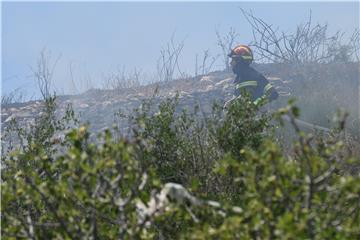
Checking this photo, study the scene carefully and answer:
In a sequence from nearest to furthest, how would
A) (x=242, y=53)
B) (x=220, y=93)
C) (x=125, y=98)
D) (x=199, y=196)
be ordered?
(x=199, y=196)
(x=242, y=53)
(x=220, y=93)
(x=125, y=98)

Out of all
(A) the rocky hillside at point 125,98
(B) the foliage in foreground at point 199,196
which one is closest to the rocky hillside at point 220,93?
(A) the rocky hillside at point 125,98

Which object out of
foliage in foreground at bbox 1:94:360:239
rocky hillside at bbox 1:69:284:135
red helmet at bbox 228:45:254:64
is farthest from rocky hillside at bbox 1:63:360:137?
foliage in foreground at bbox 1:94:360:239

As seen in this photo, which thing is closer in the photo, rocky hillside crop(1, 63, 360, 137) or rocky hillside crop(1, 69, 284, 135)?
rocky hillside crop(1, 63, 360, 137)

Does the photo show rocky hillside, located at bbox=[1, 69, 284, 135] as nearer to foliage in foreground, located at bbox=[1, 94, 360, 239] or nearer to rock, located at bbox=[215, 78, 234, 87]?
rock, located at bbox=[215, 78, 234, 87]

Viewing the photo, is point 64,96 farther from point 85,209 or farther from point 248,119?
point 85,209

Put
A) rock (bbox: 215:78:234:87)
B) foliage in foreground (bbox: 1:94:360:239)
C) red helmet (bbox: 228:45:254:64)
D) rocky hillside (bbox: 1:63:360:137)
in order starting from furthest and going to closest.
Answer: rock (bbox: 215:78:234:87), rocky hillside (bbox: 1:63:360:137), red helmet (bbox: 228:45:254:64), foliage in foreground (bbox: 1:94:360:239)

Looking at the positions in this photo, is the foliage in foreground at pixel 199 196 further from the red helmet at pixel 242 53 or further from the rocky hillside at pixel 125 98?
the rocky hillside at pixel 125 98

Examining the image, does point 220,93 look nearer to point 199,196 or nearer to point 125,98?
point 125,98

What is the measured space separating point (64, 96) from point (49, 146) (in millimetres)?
12227

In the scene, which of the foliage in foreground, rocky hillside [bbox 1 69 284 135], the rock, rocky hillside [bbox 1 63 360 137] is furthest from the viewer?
the rock

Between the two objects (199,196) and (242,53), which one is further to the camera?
(242,53)

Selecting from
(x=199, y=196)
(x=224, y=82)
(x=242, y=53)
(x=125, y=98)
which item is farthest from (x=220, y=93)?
(x=199, y=196)

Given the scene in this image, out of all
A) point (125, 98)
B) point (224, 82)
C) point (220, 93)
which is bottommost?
point (220, 93)

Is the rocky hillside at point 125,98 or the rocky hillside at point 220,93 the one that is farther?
the rocky hillside at point 125,98
